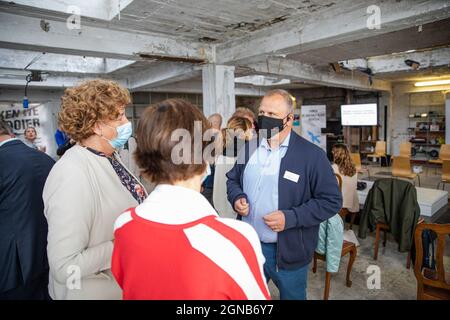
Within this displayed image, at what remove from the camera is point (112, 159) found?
4.20 feet

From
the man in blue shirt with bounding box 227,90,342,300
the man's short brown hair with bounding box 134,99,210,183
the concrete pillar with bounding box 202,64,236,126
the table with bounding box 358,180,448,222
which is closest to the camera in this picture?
the man's short brown hair with bounding box 134,99,210,183

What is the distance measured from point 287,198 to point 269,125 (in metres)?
0.45

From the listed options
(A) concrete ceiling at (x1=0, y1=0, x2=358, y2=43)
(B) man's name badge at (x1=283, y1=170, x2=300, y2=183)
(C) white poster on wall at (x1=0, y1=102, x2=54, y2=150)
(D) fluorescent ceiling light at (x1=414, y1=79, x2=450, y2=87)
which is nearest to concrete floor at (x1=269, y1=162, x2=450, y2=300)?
(B) man's name badge at (x1=283, y1=170, x2=300, y2=183)

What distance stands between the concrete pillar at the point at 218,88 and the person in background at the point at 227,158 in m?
1.94

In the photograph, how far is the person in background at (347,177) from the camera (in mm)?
3619

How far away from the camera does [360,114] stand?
9320 mm

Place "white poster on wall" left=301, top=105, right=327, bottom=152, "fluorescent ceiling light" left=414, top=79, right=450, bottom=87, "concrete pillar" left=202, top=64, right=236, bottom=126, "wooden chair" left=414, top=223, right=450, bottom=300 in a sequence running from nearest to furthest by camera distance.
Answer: "wooden chair" left=414, top=223, right=450, bottom=300
"concrete pillar" left=202, top=64, right=236, bottom=126
"white poster on wall" left=301, top=105, right=327, bottom=152
"fluorescent ceiling light" left=414, top=79, right=450, bottom=87

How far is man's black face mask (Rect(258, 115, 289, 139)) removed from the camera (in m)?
1.71

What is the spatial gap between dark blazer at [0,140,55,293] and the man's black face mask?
4.10 feet

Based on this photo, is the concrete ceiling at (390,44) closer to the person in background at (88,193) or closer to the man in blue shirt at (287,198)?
the man in blue shirt at (287,198)

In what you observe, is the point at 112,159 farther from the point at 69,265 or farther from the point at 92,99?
the point at 69,265

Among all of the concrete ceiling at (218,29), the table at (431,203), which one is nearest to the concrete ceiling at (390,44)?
the concrete ceiling at (218,29)

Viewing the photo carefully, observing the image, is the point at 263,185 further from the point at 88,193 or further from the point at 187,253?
the point at 187,253

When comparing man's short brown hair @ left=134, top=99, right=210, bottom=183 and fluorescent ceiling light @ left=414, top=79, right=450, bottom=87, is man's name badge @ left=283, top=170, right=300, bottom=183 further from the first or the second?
fluorescent ceiling light @ left=414, top=79, right=450, bottom=87
